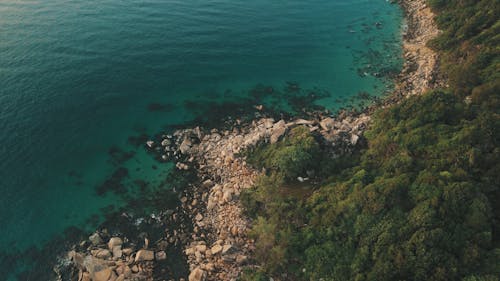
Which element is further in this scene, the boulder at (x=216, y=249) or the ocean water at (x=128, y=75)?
the ocean water at (x=128, y=75)

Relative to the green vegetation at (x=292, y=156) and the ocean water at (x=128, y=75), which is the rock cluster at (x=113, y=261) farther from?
the green vegetation at (x=292, y=156)

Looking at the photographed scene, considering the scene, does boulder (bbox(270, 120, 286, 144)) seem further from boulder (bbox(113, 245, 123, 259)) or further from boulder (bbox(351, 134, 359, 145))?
boulder (bbox(113, 245, 123, 259))

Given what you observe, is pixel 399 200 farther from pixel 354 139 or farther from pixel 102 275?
pixel 102 275

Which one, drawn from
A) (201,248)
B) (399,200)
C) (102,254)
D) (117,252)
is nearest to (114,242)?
(117,252)

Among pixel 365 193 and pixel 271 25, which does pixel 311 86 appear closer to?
pixel 271 25

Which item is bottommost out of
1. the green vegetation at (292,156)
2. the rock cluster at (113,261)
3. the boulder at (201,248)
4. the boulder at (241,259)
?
the rock cluster at (113,261)

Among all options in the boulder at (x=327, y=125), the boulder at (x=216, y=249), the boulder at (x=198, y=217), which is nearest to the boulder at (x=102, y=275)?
the boulder at (x=198, y=217)

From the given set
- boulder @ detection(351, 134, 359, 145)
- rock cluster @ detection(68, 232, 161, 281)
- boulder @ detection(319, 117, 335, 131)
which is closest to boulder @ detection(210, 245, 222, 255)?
rock cluster @ detection(68, 232, 161, 281)
